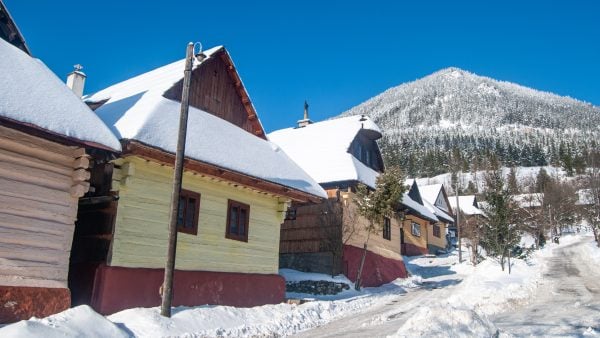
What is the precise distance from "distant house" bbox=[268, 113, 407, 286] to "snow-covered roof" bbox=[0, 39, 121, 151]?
913cm

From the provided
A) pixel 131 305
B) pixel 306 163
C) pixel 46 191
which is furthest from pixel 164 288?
pixel 306 163

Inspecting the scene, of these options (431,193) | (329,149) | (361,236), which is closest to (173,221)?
(361,236)

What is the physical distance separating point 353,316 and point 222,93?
860 centimetres

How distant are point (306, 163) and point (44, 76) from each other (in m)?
17.3

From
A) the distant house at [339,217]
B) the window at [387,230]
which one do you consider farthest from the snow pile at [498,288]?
the window at [387,230]

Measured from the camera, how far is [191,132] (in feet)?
46.9

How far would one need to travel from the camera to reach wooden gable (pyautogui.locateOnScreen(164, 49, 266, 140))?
642 inches

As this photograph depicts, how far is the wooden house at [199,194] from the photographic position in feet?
39.1

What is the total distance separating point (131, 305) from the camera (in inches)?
459

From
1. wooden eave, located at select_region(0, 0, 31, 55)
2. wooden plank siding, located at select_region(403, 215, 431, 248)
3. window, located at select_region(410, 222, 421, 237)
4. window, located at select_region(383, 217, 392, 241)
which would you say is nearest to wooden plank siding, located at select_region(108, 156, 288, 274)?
wooden eave, located at select_region(0, 0, 31, 55)

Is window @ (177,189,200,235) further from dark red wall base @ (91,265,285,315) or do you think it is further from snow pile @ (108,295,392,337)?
snow pile @ (108,295,392,337)

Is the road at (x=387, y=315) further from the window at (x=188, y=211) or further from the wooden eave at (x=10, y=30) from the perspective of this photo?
the wooden eave at (x=10, y=30)

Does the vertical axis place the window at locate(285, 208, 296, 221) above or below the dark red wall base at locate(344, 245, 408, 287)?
above

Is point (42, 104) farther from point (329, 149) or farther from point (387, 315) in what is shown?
point (329, 149)
